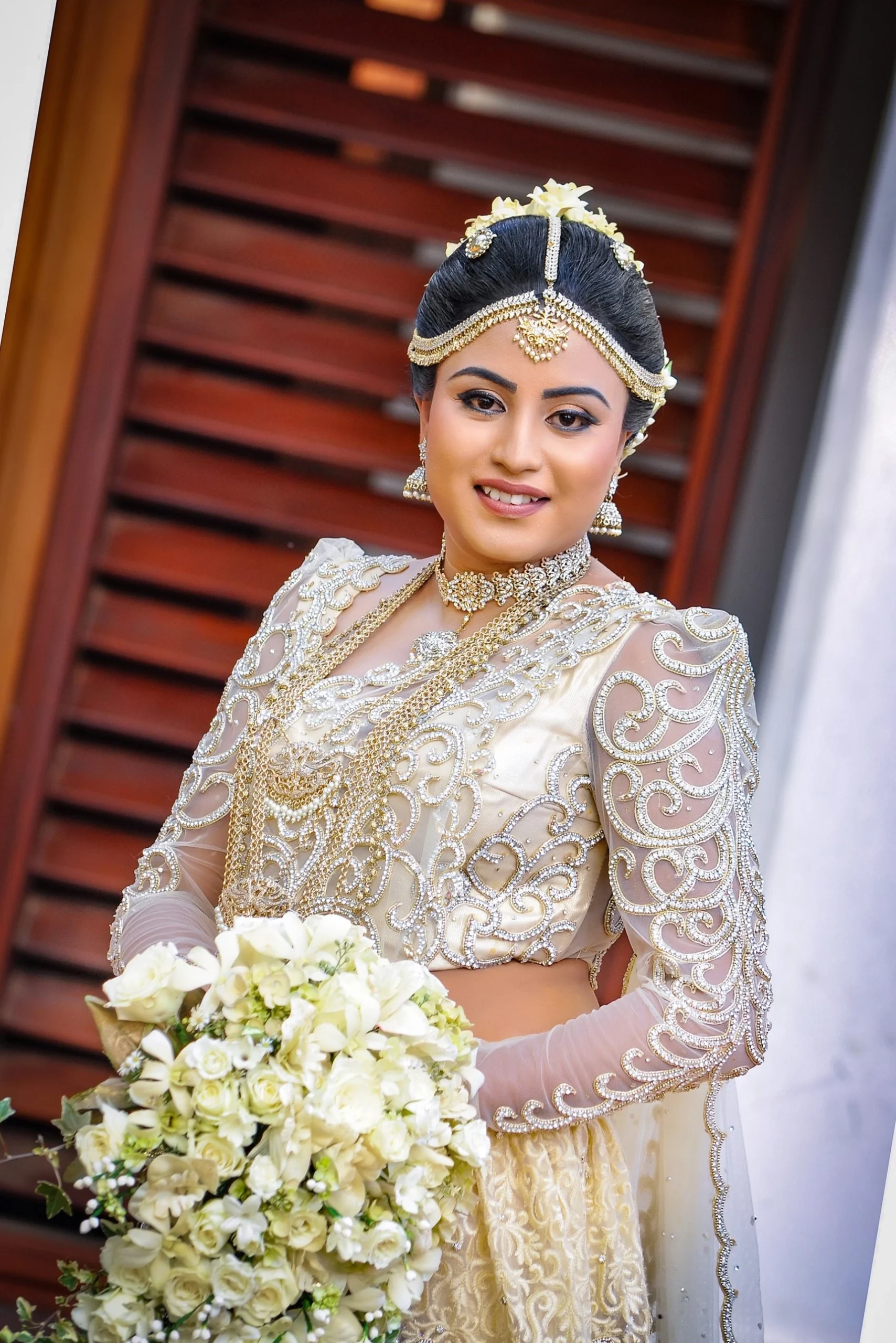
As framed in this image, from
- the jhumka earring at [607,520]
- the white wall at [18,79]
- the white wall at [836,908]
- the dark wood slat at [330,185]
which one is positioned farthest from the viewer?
the dark wood slat at [330,185]

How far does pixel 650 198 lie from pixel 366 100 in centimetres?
68

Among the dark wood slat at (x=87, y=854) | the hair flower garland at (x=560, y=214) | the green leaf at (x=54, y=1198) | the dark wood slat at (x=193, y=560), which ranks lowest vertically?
the dark wood slat at (x=87, y=854)

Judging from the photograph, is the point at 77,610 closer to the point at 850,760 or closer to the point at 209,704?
the point at 209,704

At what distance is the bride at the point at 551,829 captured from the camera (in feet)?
5.32

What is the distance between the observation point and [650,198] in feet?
10.1

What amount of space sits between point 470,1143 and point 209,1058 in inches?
10.3

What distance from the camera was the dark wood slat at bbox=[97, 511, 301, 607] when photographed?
313cm

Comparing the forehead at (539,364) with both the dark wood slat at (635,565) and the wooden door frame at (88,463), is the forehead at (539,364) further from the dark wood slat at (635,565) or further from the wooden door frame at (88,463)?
the wooden door frame at (88,463)

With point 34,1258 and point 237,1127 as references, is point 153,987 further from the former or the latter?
point 34,1258

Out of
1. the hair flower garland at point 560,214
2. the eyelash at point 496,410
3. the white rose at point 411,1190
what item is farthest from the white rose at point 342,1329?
the hair flower garland at point 560,214

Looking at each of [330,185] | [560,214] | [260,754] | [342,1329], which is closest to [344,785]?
[260,754]

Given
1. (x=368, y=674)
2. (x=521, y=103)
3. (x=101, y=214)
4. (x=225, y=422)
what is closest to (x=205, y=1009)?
(x=368, y=674)

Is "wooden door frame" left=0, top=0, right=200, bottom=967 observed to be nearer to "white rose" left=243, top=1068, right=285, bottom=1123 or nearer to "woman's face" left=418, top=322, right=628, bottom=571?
"woman's face" left=418, top=322, right=628, bottom=571

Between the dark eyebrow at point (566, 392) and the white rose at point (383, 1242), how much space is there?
1.02m
